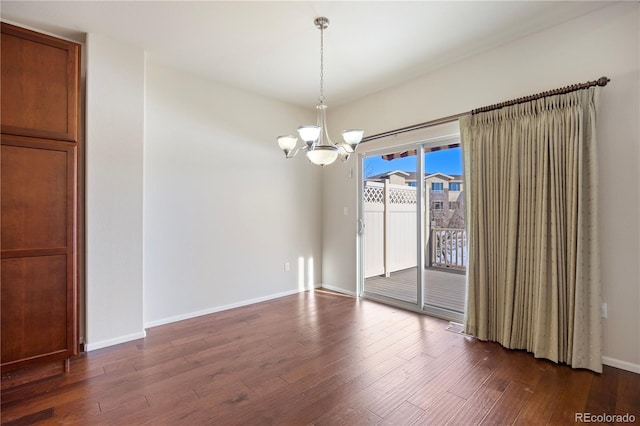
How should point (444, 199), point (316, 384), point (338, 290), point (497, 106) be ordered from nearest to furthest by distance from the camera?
point (316, 384)
point (497, 106)
point (444, 199)
point (338, 290)

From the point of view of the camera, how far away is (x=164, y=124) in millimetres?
3383

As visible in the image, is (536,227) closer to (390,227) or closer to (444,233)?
(444,233)

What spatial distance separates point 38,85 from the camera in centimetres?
227

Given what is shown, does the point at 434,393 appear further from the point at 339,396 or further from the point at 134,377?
the point at 134,377

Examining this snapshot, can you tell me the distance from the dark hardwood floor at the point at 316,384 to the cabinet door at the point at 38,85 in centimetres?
189

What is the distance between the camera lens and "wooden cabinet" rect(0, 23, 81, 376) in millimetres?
2164

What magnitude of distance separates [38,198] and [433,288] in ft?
13.5

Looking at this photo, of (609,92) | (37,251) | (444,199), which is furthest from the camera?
(444,199)

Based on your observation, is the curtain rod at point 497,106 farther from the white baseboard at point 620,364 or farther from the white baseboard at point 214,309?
the white baseboard at point 214,309

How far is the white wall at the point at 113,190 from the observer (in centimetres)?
275

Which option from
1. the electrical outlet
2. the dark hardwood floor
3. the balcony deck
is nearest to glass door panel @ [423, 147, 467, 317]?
the balcony deck

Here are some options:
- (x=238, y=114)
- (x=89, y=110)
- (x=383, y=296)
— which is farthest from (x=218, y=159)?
(x=383, y=296)

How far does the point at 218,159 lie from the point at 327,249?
2186 millimetres

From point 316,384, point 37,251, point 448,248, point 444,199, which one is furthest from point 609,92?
point 37,251
